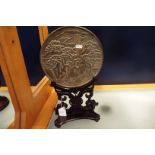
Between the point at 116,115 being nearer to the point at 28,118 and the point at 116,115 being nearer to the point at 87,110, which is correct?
the point at 87,110

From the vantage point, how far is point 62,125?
4.31 feet

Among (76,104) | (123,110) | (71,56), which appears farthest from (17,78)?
(123,110)

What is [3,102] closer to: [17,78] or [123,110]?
[17,78]

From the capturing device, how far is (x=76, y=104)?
1347 mm

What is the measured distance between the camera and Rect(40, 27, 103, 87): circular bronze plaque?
3.66ft

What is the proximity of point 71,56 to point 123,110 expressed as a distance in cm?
61

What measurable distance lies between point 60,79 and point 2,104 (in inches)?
19.4

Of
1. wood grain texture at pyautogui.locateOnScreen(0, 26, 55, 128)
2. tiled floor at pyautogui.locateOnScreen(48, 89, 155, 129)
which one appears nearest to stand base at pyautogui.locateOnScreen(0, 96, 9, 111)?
wood grain texture at pyautogui.locateOnScreen(0, 26, 55, 128)

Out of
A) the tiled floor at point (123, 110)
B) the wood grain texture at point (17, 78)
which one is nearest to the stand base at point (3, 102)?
the wood grain texture at point (17, 78)

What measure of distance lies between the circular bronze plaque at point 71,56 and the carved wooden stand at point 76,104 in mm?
51

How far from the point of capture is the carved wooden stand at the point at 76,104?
1.26m

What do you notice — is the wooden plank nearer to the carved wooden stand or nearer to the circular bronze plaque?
the carved wooden stand

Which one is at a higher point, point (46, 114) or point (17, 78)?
point (17, 78)

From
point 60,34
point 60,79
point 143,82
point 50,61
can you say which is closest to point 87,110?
point 60,79
